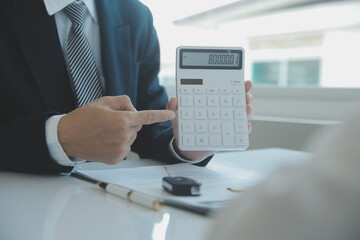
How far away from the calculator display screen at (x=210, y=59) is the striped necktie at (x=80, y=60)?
27 centimetres

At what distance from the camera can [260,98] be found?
6.19 feet

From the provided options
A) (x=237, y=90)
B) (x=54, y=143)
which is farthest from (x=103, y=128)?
(x=237, y=90)

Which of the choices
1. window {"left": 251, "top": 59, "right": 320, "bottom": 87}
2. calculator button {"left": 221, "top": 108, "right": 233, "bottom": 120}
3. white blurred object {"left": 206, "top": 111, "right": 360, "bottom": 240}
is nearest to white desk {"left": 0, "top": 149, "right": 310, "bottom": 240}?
white blurred object {"left": 206, "top": 111, "right": 360, "bottom": 240}

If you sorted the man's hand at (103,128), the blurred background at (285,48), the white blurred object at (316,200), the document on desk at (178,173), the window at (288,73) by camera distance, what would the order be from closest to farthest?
the white blurred object at (316,200) < the document on desk at (178,173) < the man's hand at (103,128) < the blurred background at (285,48) < the window at (288,73)

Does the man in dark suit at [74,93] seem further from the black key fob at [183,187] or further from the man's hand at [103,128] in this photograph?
the black key fob at [183,187]

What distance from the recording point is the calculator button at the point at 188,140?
34.3 inches

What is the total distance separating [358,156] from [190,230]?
332 millimetres

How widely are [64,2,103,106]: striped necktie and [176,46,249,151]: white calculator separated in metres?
0.26

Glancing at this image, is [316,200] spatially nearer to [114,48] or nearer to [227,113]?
[227,113]

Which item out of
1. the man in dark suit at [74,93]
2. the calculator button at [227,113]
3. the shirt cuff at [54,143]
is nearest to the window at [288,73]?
the man in dark suit at [74,93]

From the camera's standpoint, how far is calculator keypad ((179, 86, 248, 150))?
2.87 feet

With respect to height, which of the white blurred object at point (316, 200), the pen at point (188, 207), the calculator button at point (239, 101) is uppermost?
the white blurred object at point (316, 200)

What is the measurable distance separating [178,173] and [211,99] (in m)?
0.18

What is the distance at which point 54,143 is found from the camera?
79 cm
